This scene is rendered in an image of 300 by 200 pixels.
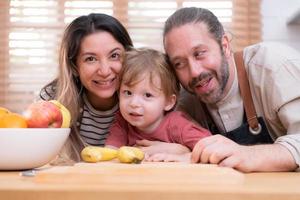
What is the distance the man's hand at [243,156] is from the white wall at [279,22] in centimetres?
199

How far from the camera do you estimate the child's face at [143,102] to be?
1321 mm

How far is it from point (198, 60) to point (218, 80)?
0.10 meters

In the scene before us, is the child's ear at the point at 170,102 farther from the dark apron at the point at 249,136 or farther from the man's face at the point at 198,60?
the dark apron at the point at 249,136

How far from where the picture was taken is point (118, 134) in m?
1.41

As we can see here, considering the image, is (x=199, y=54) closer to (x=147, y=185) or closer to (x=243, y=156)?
(x=243, y=156)

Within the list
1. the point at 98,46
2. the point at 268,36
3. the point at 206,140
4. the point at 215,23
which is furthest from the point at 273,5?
the point at 206,140

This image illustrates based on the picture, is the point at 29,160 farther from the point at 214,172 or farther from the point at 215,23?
the point at 215,23

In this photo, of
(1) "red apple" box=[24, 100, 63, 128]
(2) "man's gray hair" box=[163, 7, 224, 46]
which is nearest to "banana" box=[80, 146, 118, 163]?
(1) "red apple" box=[24, 100, 63, 128]

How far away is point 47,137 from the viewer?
0.74 metres

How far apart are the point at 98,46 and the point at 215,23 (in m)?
0.41

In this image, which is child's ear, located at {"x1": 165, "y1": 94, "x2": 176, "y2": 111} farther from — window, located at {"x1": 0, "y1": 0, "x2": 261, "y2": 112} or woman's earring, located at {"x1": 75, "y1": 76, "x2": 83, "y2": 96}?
window, located at {"x1": 0, "y1": 0, "x2": 261, "y2": 112}

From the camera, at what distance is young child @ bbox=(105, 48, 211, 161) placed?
1317 mm

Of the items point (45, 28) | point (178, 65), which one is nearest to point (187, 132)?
point (178, 65)

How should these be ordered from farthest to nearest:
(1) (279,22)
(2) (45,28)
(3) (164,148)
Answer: (2) (45,28)
(1) (279,22)
(3) (164,148)
